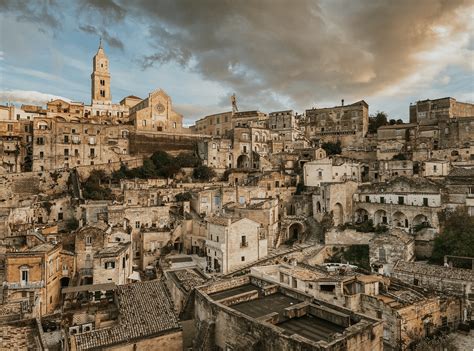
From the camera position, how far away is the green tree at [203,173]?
184 ft

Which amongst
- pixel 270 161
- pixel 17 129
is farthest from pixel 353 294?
pixel 17 129

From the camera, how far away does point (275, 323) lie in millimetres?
11547

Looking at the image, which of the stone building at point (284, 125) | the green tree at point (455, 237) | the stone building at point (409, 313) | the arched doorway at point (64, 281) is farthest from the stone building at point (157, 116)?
the stone building at point (409, 313)

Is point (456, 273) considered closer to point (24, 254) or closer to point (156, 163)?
point (24, 254)

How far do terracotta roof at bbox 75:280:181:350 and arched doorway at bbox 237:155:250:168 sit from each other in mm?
46021

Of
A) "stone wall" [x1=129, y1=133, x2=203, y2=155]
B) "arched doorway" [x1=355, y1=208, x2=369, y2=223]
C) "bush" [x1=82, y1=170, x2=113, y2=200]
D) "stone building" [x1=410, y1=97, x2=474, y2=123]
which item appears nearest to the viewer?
"arched doorway" [x1=355, y1=208, x2=369, y2=223]

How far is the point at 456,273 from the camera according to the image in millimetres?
23922

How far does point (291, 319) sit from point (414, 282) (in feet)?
55.3

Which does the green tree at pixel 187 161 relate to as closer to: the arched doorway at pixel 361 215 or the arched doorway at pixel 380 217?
the arched doorway at pixel 361 215

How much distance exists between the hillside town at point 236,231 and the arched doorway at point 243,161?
248mm

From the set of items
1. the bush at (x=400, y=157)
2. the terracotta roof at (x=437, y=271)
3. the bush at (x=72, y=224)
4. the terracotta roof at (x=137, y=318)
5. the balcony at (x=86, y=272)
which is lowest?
the balcony at (x=86, y=272)

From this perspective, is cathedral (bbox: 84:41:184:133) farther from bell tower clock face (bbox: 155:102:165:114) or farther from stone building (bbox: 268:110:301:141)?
stone building (bbox: 268:110:301:141)

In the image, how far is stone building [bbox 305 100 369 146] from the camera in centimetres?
6812

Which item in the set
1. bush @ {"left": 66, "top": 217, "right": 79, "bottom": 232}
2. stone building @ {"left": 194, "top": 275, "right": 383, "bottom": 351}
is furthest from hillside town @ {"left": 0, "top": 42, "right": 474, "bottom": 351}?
bush @ {"left": 66, "top": 217, "right": 79, "bottom": 232}
